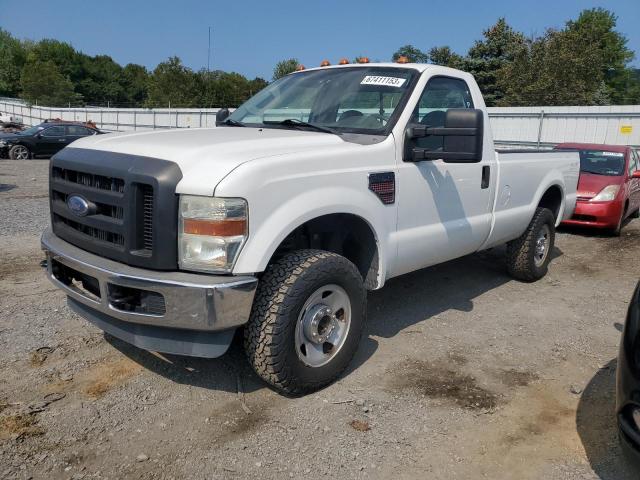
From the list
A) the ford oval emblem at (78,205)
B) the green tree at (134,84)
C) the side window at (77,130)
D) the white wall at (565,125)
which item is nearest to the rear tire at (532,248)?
the ford oval emblem at (78,205)

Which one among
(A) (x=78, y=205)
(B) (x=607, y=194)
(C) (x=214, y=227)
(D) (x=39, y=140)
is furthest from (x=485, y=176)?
(D) (x=39, y=140)

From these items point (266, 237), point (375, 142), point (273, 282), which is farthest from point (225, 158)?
point (375, 142)

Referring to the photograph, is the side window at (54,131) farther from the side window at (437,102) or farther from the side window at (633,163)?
the side window at (437,102)

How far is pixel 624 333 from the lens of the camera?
2.46 m

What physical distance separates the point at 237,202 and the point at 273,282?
0.54 metres

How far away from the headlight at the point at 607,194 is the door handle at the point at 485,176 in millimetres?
4952

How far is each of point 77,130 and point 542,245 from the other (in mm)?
17962

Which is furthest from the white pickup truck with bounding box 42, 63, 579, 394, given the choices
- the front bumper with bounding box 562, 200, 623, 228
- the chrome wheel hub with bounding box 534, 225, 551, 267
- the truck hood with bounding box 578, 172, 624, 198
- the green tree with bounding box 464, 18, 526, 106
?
the green tree with bounding box 464, 18, 526, 106

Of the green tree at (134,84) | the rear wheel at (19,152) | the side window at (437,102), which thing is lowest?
the rear wheel at (19,152)

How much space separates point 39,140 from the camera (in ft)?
61.5

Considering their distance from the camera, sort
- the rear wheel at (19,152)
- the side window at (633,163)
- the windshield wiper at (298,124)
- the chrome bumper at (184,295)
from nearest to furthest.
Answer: the chrome bumper at (184,295) → the windshield wiper at (298,124) → the side window at (633,163) → the rear wheel at (19,152)

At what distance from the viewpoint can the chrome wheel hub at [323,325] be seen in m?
3.21

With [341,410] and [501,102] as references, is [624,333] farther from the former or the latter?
[501,102]

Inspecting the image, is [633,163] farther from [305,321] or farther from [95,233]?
[95,233]
